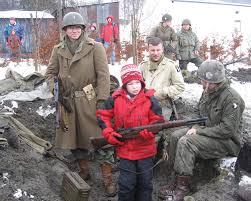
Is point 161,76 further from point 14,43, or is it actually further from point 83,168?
point 14,43

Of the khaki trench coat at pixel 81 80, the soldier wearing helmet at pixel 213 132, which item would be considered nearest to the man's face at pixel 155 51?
the khaki trench coat at pixel 81 80

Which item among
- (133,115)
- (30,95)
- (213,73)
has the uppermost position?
(213,73)

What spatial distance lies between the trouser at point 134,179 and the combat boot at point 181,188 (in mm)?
462

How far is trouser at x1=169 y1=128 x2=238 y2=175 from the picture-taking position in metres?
4.49

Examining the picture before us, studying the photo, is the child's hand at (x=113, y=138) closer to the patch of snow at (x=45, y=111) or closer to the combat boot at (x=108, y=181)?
the combat boot at (x=108, y=181)

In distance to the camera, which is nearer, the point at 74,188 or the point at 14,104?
the point at 74,188

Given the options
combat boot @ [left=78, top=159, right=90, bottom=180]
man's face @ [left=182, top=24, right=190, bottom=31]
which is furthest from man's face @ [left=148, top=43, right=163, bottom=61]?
man's face @ [left=182, top=24, right=190, bottom=31]

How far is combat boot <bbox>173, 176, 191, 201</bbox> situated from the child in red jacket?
519mm

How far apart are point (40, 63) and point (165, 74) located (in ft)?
29.7

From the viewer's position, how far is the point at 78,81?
4.90 m

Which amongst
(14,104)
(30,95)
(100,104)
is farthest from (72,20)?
(30,95)

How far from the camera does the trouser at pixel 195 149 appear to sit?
4492mm

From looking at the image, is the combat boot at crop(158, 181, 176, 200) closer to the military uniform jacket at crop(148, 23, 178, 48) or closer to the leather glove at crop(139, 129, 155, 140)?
the leather glove at crop(139, 129, 155, 140)

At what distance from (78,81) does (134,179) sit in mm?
1520
